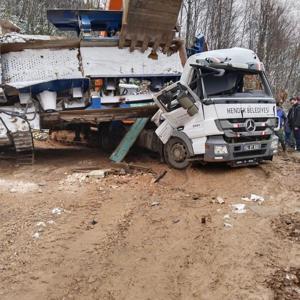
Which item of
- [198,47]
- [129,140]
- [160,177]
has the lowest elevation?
[160,177]

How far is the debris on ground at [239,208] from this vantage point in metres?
6.62

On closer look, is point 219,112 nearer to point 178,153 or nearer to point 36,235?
point 178,153

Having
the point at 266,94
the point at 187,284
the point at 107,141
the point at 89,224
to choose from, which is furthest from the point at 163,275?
the point at 107,141

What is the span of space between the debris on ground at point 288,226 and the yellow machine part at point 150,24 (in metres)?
4.90

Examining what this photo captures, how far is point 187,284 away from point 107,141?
7.58 metres

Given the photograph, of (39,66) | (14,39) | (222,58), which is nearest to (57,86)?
(39,66)

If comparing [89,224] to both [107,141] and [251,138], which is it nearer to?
[251,138]

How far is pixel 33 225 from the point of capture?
5.84m

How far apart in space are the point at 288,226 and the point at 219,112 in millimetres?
2812

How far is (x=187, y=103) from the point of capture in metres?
8.44

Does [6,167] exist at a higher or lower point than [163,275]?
lower

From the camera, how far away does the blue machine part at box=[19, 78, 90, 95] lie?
935 cm

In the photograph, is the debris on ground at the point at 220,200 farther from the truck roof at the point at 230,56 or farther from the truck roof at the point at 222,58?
the truck roof at the point at 230,56

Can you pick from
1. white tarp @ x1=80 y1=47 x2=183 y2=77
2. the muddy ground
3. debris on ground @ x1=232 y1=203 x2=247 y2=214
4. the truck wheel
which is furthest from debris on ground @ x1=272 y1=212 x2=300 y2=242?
white tarp @ x1=80 y1=47 x2=183 y2=77
